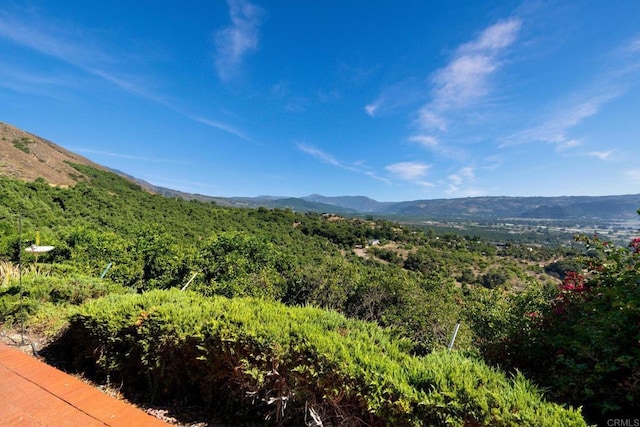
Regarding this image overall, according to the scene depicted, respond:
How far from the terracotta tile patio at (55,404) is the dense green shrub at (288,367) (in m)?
0.43

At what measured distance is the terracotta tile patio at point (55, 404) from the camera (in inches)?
84.4

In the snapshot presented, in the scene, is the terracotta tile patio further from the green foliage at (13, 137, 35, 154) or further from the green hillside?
the green foliage at (13, 137, 35, 154)

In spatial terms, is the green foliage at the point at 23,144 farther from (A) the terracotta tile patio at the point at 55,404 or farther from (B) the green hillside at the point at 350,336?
(A) the terracotta tile patio at the point at 55,404

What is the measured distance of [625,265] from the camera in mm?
2809

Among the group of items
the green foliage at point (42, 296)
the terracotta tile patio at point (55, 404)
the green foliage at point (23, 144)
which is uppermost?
the green foliage at point (23, 144)

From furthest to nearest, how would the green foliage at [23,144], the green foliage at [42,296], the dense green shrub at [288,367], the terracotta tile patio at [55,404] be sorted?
the green foliage at [23,144]
the green foliage at [42,296]
the terracotta tile patio at [55,404]
the dense green shrub at [288,367]

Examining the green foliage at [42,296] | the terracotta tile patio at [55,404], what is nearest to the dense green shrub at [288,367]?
the terracotta tile patio at [55,404]

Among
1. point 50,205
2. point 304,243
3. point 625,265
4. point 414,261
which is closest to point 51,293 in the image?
point 625,265

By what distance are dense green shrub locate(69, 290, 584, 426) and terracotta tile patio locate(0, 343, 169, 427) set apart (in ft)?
1.39

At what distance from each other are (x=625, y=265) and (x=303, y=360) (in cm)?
311

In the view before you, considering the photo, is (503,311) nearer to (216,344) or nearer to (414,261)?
(216,344)

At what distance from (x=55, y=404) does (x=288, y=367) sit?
6.06ft

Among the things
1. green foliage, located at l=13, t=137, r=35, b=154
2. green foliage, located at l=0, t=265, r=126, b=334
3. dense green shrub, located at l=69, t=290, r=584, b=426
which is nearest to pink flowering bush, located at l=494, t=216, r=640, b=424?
dense green shrub, located at l=69, t=290, r=584, b=426

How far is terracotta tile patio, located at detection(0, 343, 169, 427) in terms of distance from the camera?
2144mm
